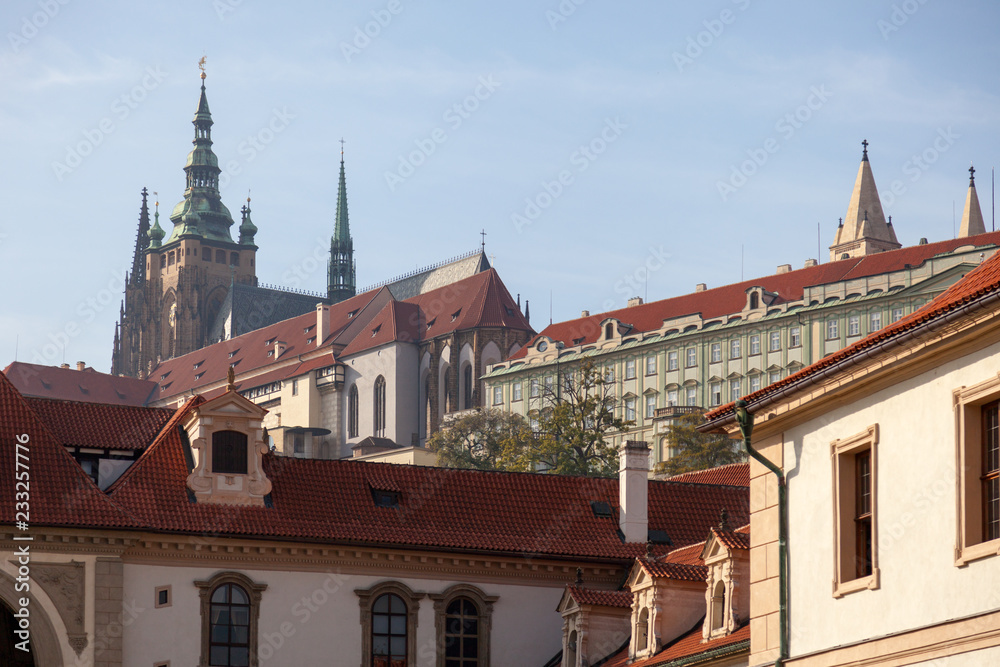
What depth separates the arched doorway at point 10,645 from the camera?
34562mm

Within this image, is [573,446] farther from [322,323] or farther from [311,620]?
[322,323]

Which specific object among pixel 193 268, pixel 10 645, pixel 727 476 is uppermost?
pixel 193 268

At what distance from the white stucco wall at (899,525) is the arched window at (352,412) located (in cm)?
12120

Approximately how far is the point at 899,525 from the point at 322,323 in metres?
138

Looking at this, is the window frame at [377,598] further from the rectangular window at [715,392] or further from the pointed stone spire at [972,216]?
the pointed stone spire at [972,216]

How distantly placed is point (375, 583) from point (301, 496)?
234 cm

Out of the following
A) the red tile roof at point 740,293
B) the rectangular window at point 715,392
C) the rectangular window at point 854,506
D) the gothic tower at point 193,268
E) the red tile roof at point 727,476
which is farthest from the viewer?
the gothic tower at point 193,268

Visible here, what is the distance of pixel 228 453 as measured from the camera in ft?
120

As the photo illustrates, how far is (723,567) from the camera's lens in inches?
1094

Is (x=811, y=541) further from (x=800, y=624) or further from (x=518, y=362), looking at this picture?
(x=518, y=362)

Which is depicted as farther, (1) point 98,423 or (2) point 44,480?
(1) point 98,423

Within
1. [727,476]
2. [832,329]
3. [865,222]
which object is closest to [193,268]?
[865,222]

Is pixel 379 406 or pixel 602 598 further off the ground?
pixel 379 406

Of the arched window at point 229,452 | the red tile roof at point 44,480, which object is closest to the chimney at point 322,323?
the arched window at point 229,452
